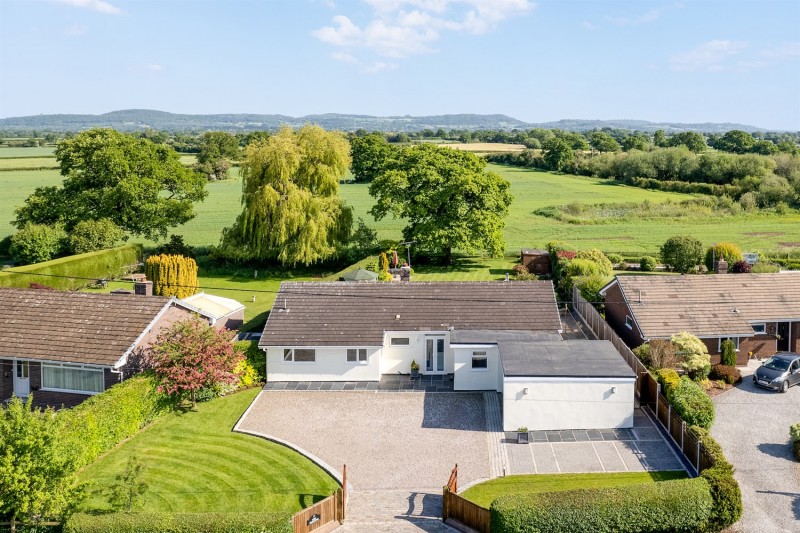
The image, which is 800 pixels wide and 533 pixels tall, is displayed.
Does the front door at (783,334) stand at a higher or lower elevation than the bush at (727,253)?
lower

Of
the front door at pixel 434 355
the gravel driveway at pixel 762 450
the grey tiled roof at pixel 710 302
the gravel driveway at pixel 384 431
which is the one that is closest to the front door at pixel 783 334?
the grey tiled roof at pixel 710 302

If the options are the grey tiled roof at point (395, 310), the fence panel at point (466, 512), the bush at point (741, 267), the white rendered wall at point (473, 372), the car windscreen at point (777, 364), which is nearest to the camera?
the fence panel at point (466, 512)

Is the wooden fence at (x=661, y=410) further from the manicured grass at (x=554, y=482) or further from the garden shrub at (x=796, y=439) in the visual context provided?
the garden shrub at (x=796, y=439)

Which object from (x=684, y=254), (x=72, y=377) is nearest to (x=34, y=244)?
(x=72, y=377)

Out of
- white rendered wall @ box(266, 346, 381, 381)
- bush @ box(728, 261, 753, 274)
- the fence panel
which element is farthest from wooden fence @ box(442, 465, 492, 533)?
bush @ box(728, 261, 753, 274)

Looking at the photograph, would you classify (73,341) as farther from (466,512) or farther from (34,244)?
(34,244)

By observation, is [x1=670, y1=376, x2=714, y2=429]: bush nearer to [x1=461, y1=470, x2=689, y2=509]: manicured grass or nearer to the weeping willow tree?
[x1=461, y1=470, x2=689, y2=509]: manicured grass
